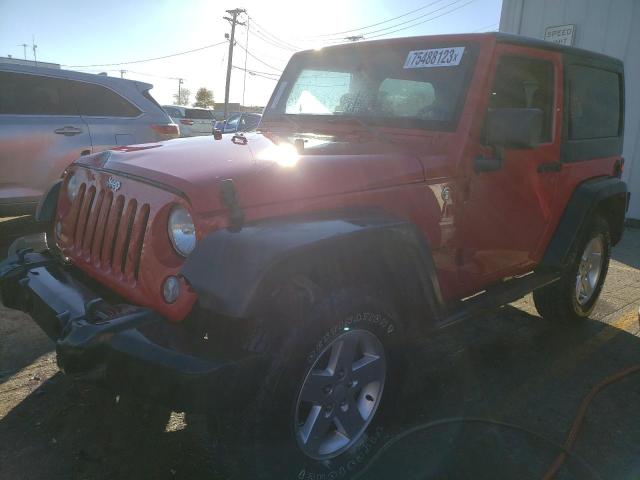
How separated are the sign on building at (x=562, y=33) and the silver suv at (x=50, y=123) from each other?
24.0 ft

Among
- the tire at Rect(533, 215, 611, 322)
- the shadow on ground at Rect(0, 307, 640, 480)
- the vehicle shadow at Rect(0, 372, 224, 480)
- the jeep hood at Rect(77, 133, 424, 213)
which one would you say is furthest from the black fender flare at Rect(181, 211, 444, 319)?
the tire at Rect(533, 215, 611, 322)

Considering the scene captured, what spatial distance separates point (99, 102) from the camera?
6309mm

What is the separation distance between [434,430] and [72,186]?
235cm

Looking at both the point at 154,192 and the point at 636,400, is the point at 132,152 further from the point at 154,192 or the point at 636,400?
the point at 636,400

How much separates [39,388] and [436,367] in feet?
8.02

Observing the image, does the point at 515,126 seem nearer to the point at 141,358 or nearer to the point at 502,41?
the point at 502,41

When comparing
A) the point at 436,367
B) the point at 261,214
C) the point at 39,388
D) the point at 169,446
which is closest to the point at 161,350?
the point at 261,214

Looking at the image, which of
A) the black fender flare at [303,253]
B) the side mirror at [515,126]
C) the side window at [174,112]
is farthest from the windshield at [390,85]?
the side window at [174,112]

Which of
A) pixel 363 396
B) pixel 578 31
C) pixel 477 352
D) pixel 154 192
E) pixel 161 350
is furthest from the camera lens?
pixel 578 31

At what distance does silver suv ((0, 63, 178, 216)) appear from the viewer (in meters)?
5.59

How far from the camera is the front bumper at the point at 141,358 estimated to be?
1727 mm

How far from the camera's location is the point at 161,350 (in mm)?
1783

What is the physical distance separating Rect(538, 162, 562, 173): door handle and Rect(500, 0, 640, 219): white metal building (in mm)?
6543

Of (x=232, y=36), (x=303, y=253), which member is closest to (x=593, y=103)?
(x=303, y=253)
